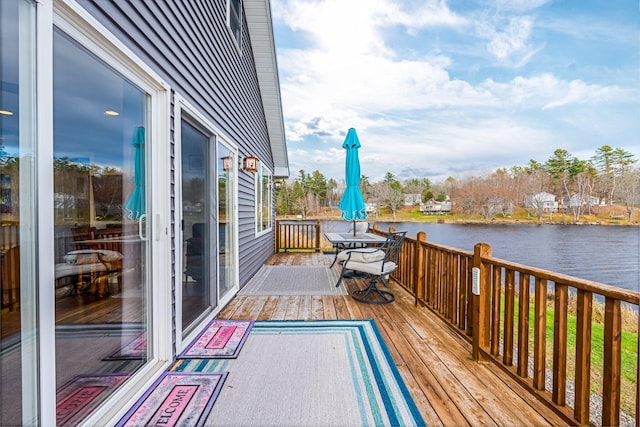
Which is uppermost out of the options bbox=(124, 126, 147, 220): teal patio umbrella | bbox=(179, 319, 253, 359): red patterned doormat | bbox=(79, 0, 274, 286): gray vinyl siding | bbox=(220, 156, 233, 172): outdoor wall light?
bbox=(79, 0, 274, 286): gray vinyl siding

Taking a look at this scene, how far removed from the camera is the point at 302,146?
22078 mm

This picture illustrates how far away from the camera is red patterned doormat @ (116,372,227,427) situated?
173cm

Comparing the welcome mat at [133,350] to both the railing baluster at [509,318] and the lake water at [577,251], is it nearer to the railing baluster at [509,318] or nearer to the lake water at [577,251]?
the railing baluster at [509,318]

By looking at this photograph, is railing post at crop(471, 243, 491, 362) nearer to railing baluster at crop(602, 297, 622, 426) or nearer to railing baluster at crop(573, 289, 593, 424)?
railing baluster at crop(573, 289, 593, 424)

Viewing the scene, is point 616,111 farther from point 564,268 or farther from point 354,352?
point 354,352

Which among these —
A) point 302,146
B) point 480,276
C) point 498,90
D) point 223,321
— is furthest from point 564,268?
point 302,146

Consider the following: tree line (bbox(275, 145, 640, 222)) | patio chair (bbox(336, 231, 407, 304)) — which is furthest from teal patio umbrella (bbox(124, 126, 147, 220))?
tree line (bbox(275, 145, 640, 222))

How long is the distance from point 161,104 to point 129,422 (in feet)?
7.14

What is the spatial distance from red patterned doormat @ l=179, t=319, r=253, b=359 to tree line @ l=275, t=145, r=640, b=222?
15706mm

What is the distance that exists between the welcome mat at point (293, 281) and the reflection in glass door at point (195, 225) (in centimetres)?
136

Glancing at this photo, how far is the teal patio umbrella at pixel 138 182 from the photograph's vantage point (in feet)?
6.70

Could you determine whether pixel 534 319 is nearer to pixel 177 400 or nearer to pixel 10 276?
pixel 177 400

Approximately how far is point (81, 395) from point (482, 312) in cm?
278

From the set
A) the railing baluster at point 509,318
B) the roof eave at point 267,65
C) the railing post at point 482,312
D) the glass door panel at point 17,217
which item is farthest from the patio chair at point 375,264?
the roof eave at point 267,65
